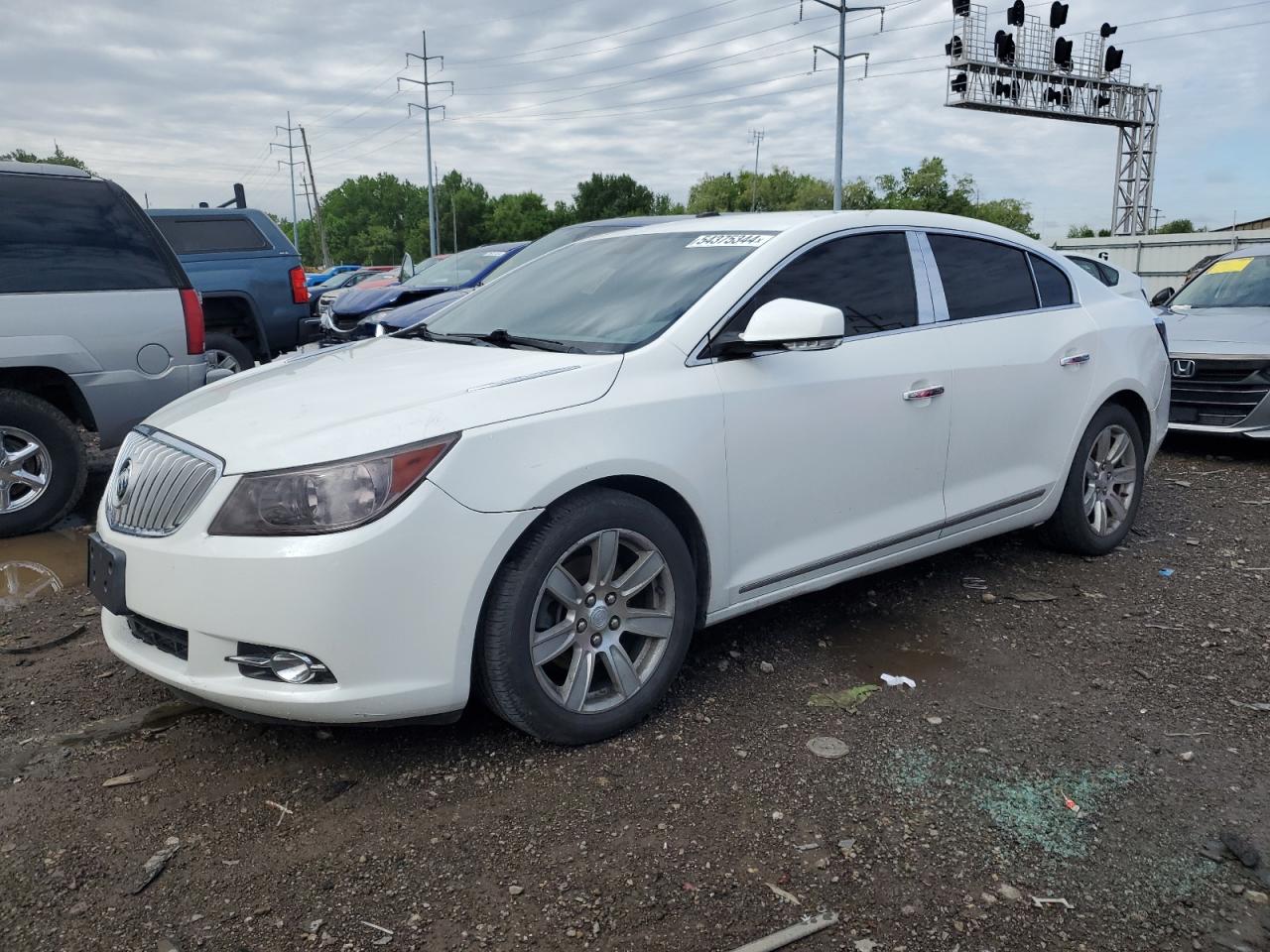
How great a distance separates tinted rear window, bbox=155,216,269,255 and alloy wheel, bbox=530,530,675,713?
846 centimetres

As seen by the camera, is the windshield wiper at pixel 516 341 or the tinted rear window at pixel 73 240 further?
the tinted rear window at pixel 73 240

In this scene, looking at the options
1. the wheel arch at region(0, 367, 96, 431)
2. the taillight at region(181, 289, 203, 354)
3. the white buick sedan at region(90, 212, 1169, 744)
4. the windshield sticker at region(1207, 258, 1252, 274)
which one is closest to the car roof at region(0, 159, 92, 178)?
the taillight at region(181, 289, 203, 354)

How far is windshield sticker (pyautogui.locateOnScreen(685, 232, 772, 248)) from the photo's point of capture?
3.81 metres

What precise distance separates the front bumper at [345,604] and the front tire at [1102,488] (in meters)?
3.12

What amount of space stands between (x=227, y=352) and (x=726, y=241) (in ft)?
23.6

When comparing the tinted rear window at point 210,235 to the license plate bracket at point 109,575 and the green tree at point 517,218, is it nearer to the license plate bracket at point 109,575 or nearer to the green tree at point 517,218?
the license plate bracket at point 109,575

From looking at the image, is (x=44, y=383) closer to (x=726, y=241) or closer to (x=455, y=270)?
(x=726, y=241)

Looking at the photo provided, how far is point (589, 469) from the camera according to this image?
120 inches

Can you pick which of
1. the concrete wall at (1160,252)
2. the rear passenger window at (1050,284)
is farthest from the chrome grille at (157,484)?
the concrete wall at (1160,252)

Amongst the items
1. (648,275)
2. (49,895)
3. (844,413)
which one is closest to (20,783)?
(49,895)

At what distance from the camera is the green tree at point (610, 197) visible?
3260 inches

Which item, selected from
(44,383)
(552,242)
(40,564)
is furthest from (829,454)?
(552,242)

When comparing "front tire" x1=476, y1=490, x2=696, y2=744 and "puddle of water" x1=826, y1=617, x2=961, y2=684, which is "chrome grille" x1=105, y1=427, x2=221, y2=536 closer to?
"front tire" x1=476, y1=490, x2=696, y2=744

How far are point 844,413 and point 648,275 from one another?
2.90ft
